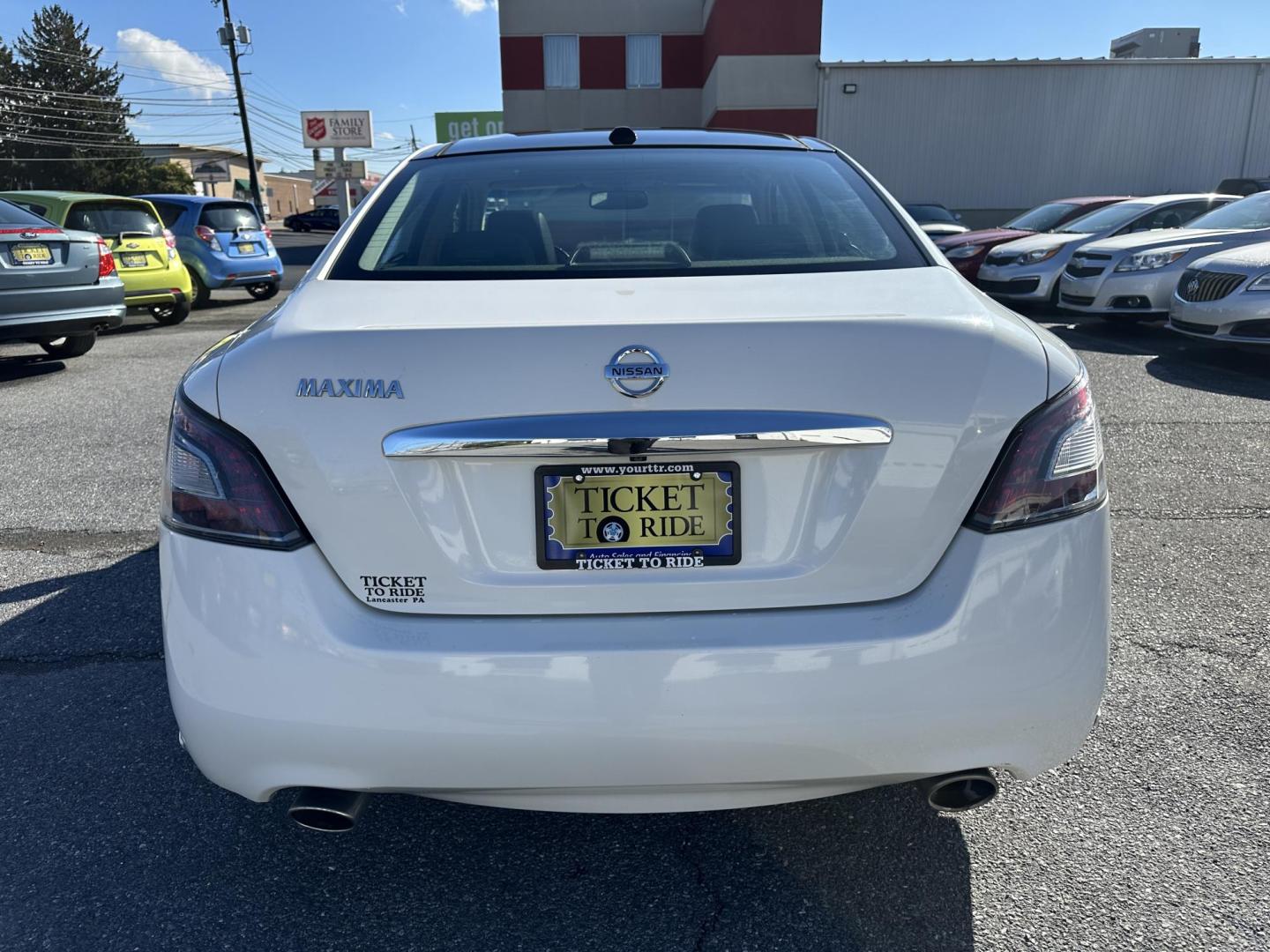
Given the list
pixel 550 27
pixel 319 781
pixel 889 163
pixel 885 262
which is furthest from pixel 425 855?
pixel 550 27

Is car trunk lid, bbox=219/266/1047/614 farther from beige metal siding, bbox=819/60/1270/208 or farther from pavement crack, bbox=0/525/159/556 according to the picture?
beige metal siding, bbox=819/60/1270/208

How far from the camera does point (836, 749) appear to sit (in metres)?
1.64

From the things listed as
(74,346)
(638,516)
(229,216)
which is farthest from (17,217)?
(638,516)

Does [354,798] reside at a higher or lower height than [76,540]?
higher

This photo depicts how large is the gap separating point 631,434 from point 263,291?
1533 cm

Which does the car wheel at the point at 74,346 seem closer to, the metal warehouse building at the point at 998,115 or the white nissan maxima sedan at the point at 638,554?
the white nissan maxima sedan at the point at 638,554

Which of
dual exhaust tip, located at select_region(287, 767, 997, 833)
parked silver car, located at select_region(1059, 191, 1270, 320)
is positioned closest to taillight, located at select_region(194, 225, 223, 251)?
parked silver car, located at select_region(1059, 191, 1270, 320)

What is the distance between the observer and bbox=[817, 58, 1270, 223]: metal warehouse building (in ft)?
78.3

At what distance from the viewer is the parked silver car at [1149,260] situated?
30.6 ft

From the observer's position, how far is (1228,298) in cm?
763

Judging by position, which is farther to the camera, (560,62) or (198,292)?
(560,62)

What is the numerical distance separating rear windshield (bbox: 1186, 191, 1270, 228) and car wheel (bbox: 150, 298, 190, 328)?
1153 cm

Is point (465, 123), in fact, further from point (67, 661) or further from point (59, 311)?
point (67, 661)

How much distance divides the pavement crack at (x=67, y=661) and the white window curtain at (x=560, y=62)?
31.1 m
